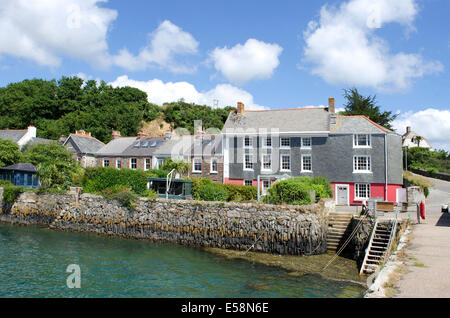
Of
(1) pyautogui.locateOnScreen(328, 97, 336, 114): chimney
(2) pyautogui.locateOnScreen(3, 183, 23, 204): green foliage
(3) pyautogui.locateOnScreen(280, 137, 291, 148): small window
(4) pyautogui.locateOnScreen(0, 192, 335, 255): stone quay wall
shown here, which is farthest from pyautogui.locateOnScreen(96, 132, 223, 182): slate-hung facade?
(2) pyautogui.locateOnScreen(3, 183, 23, 204): green foliage

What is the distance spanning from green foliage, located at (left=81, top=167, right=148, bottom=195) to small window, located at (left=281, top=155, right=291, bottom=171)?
14.4 m

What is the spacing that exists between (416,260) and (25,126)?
75421 mm

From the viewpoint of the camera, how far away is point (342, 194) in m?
32.8

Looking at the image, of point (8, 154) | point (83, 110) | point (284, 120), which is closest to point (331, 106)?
point (284, 120)

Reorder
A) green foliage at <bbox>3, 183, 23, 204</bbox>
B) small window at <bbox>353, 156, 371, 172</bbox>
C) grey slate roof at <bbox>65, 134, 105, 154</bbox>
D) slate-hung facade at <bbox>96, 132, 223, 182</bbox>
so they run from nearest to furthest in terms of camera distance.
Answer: green foliage at <bbox>3, 183, 23, 204</bbox>, small window at <bbox>353, 156, 371, 172</bbox>, slate-hung facade at <bbox>96, 132, 223, 182</bbox>, grey slate roof at <bbox>65, 134, 105, 154</bbox>

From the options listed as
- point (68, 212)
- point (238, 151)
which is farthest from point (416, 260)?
point (68, 212)

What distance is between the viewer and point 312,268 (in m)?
18.7

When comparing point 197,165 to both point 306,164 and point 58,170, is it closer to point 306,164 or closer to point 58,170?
point 306,164

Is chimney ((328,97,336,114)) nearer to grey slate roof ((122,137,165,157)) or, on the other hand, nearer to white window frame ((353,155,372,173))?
white window frame ((353,155,372,173))

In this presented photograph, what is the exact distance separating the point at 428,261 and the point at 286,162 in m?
22.1

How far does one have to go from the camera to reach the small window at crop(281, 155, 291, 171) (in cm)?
3450

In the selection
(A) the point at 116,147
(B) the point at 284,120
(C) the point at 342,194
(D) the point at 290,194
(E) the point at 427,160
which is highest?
(B) the point at 284,120
